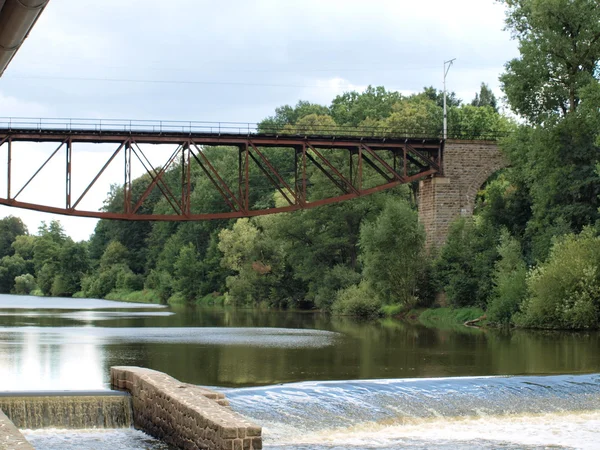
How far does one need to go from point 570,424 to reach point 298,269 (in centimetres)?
5269

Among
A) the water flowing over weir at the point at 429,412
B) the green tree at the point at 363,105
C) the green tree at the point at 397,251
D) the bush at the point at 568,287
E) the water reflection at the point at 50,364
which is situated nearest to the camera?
the water flowing over weir at the point at 429,412

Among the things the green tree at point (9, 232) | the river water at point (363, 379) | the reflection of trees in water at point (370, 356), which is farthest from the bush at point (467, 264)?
the green tree at point (9, 232)

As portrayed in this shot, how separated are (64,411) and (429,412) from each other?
29.7 feet

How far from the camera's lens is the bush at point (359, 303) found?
6178 cm

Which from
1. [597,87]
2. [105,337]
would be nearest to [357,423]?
[105,337]

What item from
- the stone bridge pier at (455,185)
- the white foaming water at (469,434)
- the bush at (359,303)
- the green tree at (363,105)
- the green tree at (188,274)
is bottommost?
the white foaming water at (469,434)

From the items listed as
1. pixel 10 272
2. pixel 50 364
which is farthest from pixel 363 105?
pixel 10 272

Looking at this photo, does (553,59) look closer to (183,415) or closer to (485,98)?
(183,415)

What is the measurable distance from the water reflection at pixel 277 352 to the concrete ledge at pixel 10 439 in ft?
35.6

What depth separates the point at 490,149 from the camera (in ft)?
197

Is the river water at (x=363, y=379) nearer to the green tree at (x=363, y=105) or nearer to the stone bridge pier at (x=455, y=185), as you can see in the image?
the stone bridge pier at (x=455, y=185)

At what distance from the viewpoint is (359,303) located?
204ft

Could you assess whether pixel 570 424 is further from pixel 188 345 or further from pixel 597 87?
pixel 597 87

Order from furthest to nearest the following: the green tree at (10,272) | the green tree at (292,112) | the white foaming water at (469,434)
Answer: the green tree at (10,272), the green tree at (292,112), the white foaming water at (469,434)
